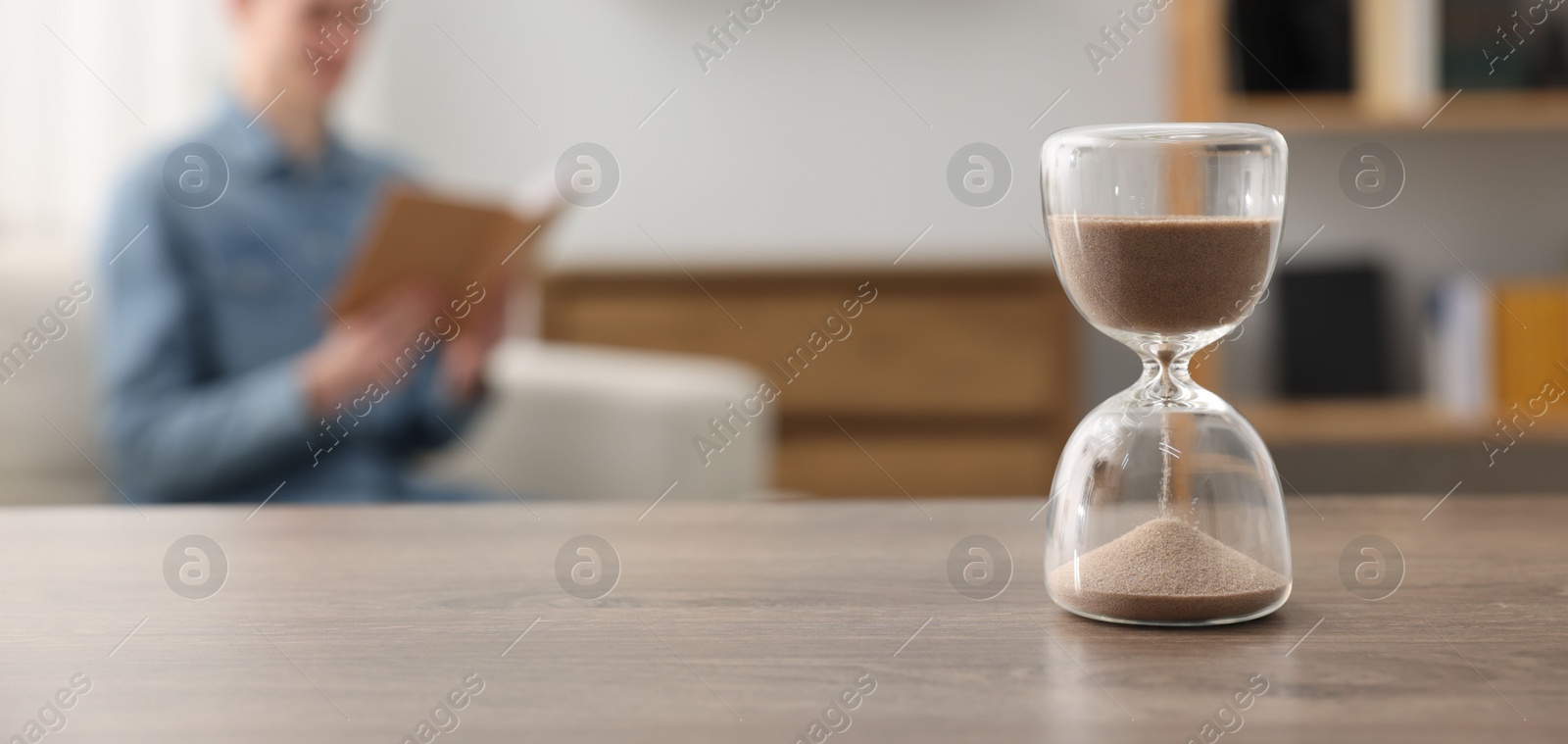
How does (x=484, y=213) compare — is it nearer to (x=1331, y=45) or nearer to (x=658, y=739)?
(x=658, y=739)

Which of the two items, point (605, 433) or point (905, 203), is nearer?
point (605, 433)

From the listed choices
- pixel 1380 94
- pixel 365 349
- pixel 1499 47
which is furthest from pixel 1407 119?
pixel 365 349

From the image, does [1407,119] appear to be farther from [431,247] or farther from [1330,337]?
[431,247]

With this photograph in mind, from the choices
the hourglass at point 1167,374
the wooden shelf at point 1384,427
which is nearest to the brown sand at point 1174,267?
the hourglass at point 1167,374

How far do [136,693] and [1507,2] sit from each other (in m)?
2.60

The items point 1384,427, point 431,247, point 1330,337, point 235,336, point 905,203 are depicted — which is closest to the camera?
point 431,247

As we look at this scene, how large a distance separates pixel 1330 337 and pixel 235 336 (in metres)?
2.00

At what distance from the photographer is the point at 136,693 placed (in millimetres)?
514

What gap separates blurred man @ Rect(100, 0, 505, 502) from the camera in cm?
167

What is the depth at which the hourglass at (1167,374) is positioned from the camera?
0.59m

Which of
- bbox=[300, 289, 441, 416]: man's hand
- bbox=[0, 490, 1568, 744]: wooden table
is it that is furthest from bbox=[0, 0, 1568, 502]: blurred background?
bbox=[0, 490, 1568, 744]: wooden table

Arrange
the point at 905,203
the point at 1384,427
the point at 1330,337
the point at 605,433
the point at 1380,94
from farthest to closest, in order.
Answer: the point at 905,203 < the point at 1330,337 < the point at 1380,94 < the point at 1384,427 < the point at 605,433

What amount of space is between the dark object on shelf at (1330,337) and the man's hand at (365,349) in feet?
5.61

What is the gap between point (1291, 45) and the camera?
2.48 m
